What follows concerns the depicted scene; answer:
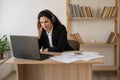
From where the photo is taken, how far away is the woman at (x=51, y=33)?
7.95 ft

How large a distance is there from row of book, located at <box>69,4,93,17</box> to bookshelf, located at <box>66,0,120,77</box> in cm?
2

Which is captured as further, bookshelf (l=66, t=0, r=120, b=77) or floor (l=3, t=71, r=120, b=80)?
bookshelf (l=66, t=0, r=120, b=77)

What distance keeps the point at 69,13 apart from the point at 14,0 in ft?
3.85

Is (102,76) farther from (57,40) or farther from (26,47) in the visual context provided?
(26,47)

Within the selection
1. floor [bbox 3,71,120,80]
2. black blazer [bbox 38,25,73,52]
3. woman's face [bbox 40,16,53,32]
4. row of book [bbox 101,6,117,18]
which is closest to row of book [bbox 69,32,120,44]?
row of book [bbox 101,6,117,18]

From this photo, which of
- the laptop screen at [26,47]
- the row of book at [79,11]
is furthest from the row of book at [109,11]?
the laptop screen at [26,47]

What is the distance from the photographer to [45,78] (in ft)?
7.54

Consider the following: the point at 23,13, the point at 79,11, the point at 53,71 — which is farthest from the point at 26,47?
the point at 23,13

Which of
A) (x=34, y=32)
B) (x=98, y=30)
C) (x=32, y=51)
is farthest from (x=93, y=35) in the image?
(x=32, y=51)

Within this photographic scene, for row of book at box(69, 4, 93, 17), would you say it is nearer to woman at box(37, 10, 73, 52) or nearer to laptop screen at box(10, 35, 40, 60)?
woman at box(37, 10, 73, 52)

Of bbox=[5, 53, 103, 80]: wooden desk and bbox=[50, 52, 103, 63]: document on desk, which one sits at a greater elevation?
bbox=[50, 52, 103, 63]: document on desk

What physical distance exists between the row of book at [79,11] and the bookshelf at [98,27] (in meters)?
0.02

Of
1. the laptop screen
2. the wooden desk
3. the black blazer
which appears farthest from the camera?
the black blazer

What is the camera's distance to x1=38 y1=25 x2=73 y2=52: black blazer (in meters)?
2.39
